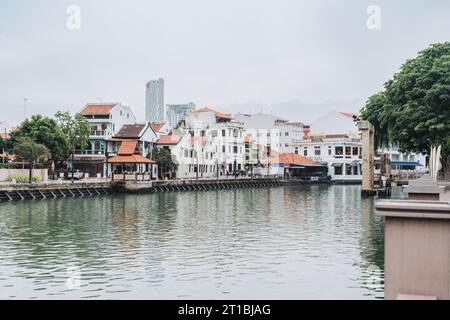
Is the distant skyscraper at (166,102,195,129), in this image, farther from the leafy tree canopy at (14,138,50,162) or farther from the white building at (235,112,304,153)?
the leafy tree canopy at (14,138,50,162)

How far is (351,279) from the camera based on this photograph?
1291cm

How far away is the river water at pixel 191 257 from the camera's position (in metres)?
11.9

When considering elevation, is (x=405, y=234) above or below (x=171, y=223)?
above

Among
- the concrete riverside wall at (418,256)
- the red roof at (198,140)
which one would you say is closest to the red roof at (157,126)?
the red roof at (198,140)

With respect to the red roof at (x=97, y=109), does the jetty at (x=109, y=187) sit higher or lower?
lower

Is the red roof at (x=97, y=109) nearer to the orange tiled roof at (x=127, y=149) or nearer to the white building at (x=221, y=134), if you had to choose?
the orange tiled roof at (x=127, y=149)

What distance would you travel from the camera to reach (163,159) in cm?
6469

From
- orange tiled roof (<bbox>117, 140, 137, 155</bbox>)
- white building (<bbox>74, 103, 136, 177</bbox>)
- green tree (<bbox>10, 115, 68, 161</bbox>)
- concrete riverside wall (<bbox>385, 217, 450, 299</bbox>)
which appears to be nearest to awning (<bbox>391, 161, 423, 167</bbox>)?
white building (<bbox>74, 103, 136, 177</bbox>)

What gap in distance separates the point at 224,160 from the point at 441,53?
45.9m

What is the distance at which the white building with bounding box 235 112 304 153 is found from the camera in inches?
3733

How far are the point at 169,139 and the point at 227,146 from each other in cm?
1228

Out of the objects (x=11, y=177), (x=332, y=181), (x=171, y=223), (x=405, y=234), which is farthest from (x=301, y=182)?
(x=405, y=234)

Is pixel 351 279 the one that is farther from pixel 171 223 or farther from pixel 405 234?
pixel 171 223

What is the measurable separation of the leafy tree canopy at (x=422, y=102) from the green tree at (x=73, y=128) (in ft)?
101
